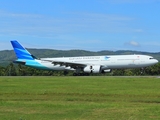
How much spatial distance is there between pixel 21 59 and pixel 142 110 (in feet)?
187

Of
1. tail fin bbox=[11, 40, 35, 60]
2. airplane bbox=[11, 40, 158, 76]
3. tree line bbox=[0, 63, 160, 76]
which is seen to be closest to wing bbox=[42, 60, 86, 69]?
airplane bbox=[11, 40, 158, 76]

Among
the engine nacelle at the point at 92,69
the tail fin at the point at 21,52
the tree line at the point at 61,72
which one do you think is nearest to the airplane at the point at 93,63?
the engine nacelle at the point at 92,69

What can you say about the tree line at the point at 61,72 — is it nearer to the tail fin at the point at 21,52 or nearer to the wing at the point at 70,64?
the tail fin at the point at 21,52

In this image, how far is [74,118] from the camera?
1351 centimetres

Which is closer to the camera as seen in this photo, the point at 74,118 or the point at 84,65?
the point at 74,118

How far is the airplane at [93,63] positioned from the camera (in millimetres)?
61469

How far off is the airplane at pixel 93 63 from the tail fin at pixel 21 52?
275 millimetres

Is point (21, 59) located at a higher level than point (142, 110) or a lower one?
higher

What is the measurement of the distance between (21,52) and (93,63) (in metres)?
15.6

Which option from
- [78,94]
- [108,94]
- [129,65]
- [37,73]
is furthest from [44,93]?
[37,73]

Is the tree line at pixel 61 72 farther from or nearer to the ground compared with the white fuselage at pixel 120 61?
nearer to the ground

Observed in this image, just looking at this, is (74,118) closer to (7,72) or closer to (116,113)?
(116,113)

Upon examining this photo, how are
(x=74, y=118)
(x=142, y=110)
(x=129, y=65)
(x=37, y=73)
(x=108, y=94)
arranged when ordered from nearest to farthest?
(x=74, y=118) < (x=142, y=110) < (x=108, y=94) < (x=129, y=65) < (x=37, y=73)

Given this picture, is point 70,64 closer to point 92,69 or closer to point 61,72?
point 92,69
